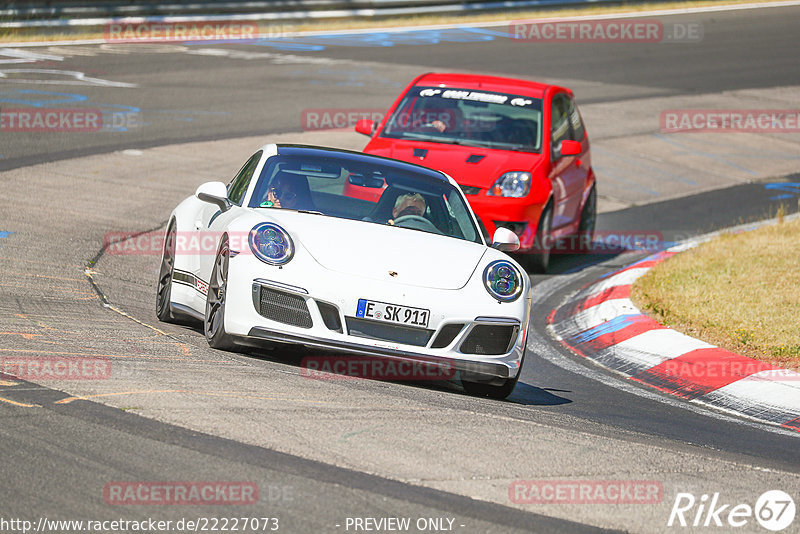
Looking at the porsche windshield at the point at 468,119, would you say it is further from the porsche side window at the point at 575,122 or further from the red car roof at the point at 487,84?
the porsche side window at the point at 575,122

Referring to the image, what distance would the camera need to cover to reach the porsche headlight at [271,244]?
655 centimetres

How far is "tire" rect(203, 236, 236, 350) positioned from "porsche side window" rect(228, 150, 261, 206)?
79 centimetres

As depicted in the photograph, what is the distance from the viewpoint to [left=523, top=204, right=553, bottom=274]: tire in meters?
11.3

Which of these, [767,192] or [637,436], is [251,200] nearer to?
[637,436]

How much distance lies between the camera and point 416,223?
764 centimetres

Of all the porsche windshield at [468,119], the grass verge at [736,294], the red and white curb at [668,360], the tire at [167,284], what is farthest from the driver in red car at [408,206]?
the porsche windshield at [468,119]

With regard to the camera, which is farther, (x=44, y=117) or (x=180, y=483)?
(x=44, y=117)

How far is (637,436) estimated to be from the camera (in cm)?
605

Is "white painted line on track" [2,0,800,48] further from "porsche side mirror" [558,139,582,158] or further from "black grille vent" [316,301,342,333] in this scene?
"black grille vent" [316,301,342,333]

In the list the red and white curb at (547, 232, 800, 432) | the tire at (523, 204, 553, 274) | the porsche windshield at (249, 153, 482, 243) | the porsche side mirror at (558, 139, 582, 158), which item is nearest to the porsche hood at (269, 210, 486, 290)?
the porsche windshield at (249, 153, 482, 243)

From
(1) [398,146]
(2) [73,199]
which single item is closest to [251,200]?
(1) [398,146]

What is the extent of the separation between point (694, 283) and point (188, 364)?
5.67 m

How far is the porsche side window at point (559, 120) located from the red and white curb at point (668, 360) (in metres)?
2.18

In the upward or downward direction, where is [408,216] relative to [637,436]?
upward
